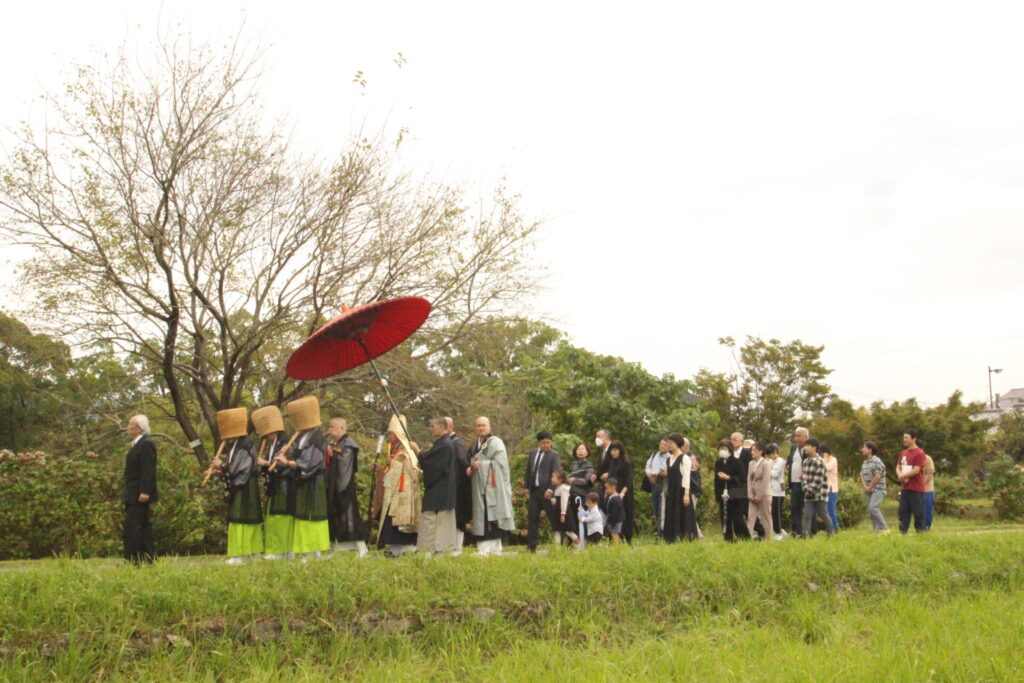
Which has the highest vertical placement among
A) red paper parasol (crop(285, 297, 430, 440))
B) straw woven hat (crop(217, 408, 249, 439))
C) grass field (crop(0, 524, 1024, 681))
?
red paper parasol (crop(285, 297, 430, 440))

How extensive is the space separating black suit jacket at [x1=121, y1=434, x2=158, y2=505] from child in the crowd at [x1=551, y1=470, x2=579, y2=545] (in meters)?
5.43

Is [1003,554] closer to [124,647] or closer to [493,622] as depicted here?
[493,622]

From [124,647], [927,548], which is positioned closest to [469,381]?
[927,548]

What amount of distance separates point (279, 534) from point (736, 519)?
6762 mm

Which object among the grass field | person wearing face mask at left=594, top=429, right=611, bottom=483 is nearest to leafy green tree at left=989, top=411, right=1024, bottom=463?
person wearing face mask at left=594, top=429, right=611, bottom=483

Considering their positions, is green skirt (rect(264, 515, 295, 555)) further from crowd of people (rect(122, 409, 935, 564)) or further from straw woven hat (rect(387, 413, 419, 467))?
straw woven hat (rect(387, 413, 419, 467))

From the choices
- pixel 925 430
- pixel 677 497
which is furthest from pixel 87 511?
pixel 925 430

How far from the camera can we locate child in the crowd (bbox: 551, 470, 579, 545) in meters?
13.2

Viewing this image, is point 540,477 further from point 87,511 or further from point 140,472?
point 87,511

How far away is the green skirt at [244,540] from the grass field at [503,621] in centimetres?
179

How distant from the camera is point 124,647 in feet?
21.9

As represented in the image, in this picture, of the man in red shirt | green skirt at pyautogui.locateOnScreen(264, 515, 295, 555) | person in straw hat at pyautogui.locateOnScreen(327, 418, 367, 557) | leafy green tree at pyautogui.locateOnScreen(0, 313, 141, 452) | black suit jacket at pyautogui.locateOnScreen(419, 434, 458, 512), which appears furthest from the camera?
leafy green tree at pyautogui.locateOnScreen(0, 313, 141, 452)

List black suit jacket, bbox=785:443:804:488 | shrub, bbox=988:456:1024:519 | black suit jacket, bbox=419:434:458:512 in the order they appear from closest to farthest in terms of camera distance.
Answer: black suit jacket, bbox=419:434:458:512 → black suit jacket, bbox=785:443:804:488 → shrub, bbox=988:456:1024:519

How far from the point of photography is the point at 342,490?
11.0 m
